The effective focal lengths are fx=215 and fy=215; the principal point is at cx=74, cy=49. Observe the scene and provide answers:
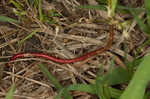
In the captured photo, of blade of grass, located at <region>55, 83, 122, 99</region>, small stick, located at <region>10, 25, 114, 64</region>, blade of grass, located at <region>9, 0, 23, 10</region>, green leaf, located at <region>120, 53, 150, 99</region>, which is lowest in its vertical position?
blade of grass, located at <region>55, 83, 122, 99</region>

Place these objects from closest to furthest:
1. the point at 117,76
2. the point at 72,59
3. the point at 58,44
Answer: the point at 117,76
the point at 72,59
the point at 58,44

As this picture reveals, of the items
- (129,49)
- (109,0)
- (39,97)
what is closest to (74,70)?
(39,97)

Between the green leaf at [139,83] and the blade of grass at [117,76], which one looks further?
the blade of grass at [117,76]

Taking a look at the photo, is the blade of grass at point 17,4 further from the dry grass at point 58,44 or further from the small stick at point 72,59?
the small stick at point 72,59

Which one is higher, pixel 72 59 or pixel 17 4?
pixel 17 4

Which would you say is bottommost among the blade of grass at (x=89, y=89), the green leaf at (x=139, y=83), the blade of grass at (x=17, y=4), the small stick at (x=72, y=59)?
the blade of grass at (x=89, y=89)

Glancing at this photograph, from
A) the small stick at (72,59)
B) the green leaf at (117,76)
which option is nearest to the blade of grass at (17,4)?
the small stick at (72,59)

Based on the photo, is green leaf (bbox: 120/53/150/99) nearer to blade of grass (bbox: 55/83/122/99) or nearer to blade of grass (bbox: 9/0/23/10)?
blade of grass (bbox: 55/83/122/99)

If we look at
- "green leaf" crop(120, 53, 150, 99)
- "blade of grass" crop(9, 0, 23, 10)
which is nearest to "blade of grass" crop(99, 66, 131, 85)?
"green leaf" crop(120, 53, 150, 99)

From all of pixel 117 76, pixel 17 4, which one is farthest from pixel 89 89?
pixel 17 4

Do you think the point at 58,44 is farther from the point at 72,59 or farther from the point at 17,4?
the point at 17,4

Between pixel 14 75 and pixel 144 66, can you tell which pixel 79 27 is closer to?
pixel 14 75
